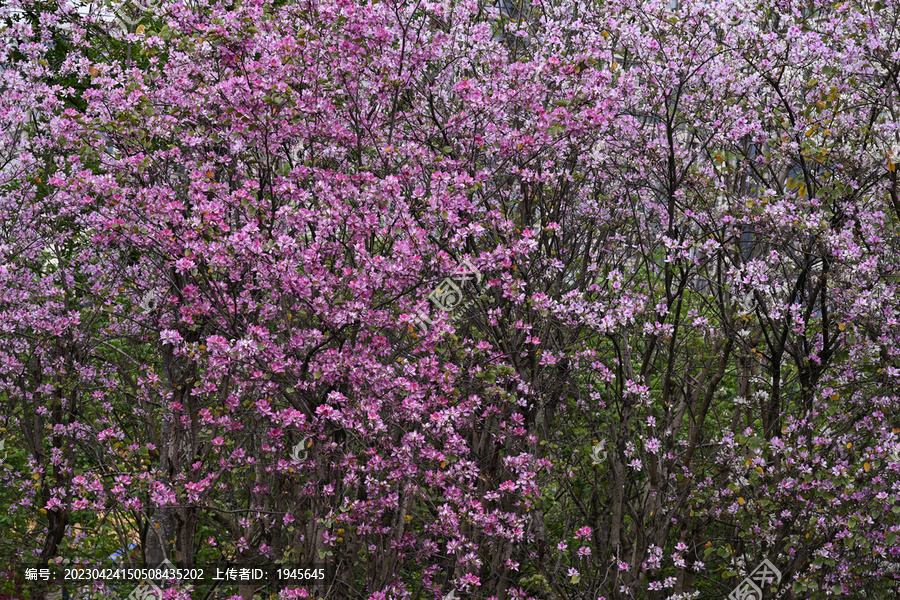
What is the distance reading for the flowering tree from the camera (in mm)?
7000

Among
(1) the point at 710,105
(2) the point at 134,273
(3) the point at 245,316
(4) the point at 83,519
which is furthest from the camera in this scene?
(4) the point at 83,519

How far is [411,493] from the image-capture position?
7.59m

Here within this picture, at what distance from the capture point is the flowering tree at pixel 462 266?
7.00m

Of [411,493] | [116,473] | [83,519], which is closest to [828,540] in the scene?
[411,493]

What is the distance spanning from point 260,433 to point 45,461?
10.0 ft

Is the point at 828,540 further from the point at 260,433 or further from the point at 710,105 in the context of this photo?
the point at 260,433

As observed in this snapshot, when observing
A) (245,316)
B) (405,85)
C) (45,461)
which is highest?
(405,85)

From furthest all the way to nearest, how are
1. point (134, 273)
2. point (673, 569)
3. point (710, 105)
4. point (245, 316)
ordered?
point (673, 569) < point (134, 273) < point (710, 105) < point (245, 316)

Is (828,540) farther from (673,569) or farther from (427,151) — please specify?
(427,151)

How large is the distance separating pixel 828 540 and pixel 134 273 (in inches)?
282

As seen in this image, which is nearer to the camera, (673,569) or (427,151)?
(427,151)

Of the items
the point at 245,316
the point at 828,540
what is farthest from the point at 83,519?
the point at 828,540

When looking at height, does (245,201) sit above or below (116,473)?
above

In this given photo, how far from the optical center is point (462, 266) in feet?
22.8
